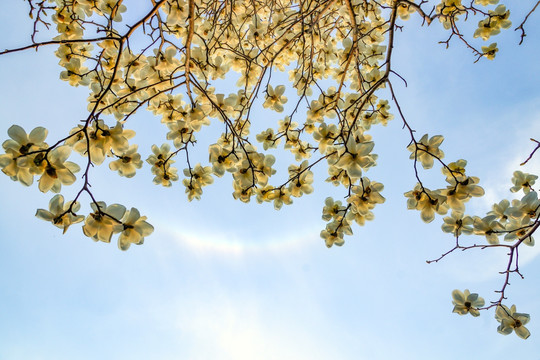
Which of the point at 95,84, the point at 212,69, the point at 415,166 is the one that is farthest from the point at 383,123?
the point at 95,84

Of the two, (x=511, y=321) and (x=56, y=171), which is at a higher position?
(x=56, y=171)

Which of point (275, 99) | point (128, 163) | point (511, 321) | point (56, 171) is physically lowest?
point (511, 321)

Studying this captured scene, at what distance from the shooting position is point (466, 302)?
61.9 inches

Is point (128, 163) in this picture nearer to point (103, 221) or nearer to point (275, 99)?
point (103, 221)

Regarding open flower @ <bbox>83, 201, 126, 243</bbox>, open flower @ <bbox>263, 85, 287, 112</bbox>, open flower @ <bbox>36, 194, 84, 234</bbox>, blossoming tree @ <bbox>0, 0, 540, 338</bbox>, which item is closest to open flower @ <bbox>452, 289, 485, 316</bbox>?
blossoming tree @ <bbox>0, 0, 540, 338</bbox>

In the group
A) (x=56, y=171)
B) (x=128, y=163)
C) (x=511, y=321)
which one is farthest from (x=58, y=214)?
(x=511, y=321)

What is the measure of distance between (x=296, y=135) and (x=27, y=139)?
1283mm

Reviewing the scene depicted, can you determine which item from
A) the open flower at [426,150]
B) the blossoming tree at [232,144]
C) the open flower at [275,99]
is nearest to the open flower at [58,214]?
the blossoming tree at [232,144]

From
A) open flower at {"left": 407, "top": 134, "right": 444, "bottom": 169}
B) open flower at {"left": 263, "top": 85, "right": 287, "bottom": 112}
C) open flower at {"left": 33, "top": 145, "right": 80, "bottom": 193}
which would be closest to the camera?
open flower at {"left": 33, "top": 145, "right": 80, "bottom": 193}

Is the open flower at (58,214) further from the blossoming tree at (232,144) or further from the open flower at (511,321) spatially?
the open flower at (511,321)

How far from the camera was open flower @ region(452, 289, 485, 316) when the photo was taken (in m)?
1.55

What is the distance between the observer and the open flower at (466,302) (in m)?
1.55

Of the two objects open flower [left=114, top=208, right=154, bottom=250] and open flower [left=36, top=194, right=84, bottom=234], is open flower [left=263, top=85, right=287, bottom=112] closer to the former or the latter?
open flower [left=114, top=208, right=154, bottom=250]

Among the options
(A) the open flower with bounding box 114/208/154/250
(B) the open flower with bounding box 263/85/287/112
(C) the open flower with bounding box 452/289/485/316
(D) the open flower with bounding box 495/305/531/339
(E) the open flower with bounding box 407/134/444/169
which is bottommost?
(D) the open flower with bounding box 495/305/531/339
